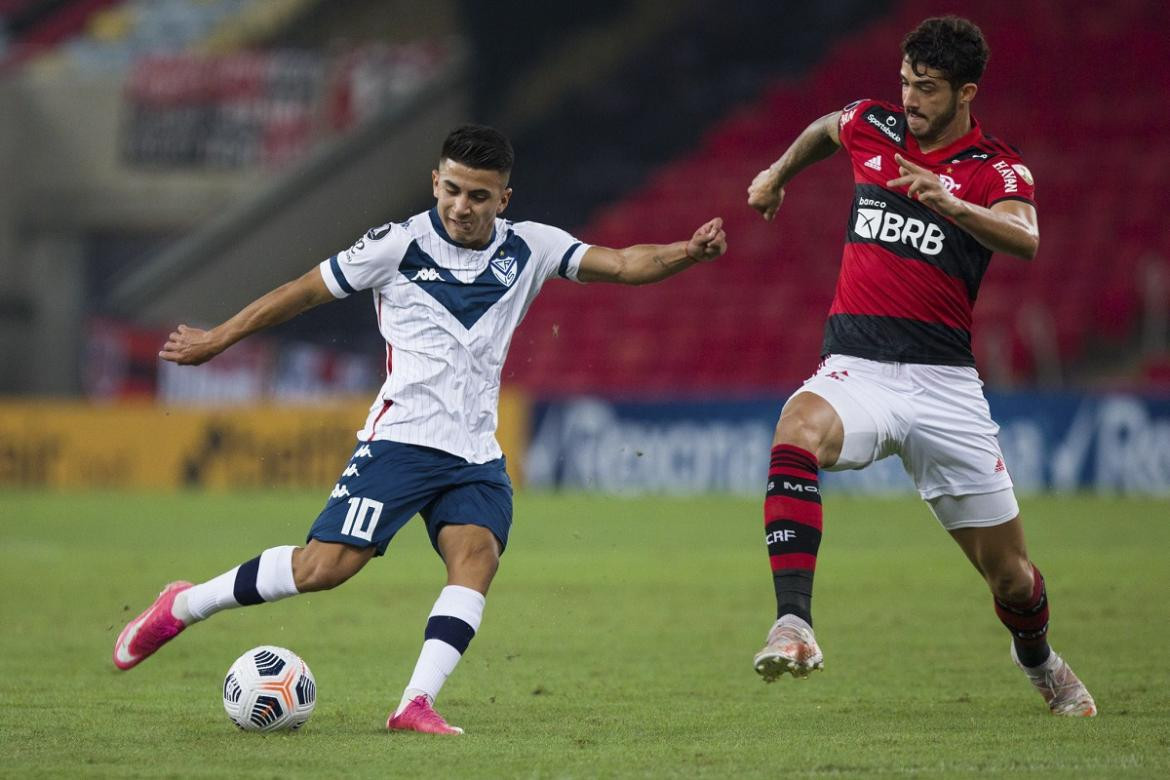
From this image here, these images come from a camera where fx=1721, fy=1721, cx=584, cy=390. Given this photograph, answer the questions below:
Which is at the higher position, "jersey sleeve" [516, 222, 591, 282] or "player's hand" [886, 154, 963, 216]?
"player's hand" [886, 154, 963, 216]

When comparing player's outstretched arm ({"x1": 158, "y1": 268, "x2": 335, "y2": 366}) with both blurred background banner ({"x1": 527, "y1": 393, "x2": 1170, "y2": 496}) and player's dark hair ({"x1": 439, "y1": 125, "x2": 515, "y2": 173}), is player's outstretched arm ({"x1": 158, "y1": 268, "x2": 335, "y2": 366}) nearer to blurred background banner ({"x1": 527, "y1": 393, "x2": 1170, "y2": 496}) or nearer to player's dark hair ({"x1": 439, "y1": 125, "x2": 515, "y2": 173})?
player's dark hair ({"x1": 439, "y1": 125, "x2": 515, "y2": 173})

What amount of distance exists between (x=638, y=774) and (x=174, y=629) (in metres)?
2.16

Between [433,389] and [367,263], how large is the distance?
1.67ft

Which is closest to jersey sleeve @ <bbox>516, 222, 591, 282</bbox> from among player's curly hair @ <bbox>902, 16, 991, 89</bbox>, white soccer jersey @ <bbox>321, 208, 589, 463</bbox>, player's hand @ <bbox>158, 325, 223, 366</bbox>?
white soccer jersey @ <bbox>321, 208, 589, 463</bbox>

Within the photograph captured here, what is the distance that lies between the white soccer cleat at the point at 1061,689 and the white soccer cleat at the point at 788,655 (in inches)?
59.9

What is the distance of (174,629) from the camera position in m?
6.37

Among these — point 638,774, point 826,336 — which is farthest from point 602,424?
point 638,774

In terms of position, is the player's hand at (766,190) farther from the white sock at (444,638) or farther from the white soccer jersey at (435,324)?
the white sock at (444,638)

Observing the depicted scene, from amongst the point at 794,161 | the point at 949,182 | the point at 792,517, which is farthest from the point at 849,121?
the point at 792,517

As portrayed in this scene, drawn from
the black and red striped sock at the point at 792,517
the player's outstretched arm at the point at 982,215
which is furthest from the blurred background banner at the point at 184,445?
the player's outstretched arm at the point at 982,215

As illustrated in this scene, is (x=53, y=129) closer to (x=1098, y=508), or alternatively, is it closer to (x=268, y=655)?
(x=1098, y=508)

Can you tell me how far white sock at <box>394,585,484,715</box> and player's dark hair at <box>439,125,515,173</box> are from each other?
1488 mm

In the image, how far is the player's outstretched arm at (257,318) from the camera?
20.1ft

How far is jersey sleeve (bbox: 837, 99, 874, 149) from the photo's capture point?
6.47 metres
